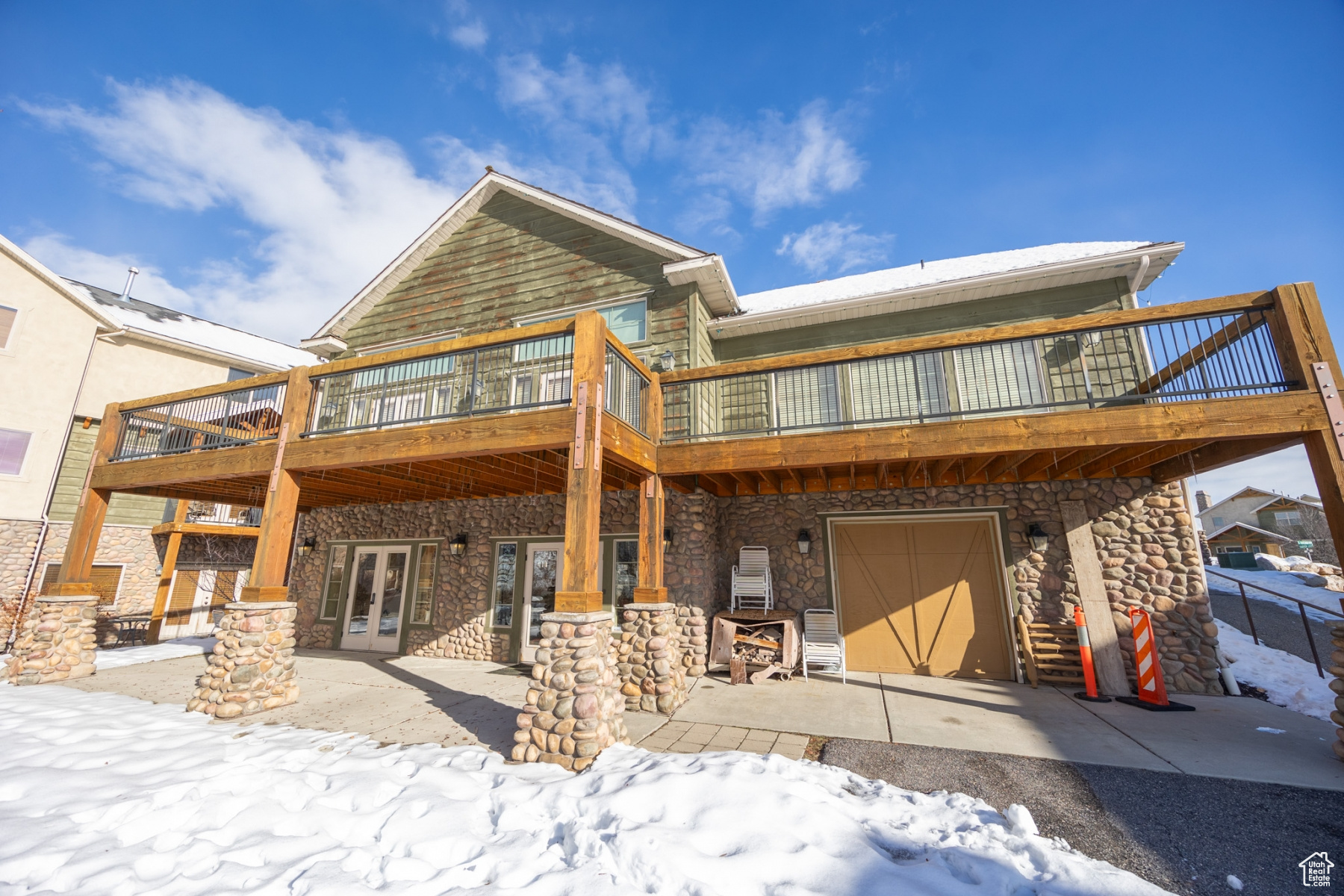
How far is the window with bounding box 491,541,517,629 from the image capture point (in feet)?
30.3

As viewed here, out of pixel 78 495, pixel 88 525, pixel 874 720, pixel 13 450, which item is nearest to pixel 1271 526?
pixel 874 720

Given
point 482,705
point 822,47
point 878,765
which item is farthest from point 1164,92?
point 482,705

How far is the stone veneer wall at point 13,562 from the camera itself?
11.0m

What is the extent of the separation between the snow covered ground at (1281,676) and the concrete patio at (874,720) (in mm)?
345

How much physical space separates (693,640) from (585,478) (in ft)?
13.3

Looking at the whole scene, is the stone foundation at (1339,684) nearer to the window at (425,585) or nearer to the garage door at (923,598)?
the garage door at (923,598)

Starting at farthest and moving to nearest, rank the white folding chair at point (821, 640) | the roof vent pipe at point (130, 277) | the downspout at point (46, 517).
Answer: the roof vent pipe at point (130, 277), the downspout at point (46, 517), the white folding chair at point (821, 640)

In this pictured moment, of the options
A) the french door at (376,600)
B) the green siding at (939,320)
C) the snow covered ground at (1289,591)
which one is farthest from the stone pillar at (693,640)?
the snow covered ground at (1289,591)

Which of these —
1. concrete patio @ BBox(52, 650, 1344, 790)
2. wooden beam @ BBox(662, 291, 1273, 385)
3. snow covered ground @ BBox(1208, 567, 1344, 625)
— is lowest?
concrete patio @ BBox(52, 650, 1344, 790)

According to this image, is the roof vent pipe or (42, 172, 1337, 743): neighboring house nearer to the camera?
(42, 172, 1337, 743): neighboring house

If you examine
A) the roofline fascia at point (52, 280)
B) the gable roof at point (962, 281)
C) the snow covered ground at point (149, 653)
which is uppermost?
the roofline fascia at point (52, 280)

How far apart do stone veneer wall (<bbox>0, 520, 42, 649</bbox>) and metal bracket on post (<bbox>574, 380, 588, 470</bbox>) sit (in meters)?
15.0

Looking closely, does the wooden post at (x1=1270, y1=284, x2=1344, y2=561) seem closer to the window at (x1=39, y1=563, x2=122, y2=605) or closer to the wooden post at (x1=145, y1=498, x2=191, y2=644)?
the wooden post at (x1=145, y1=498, x2=191, y2=644)

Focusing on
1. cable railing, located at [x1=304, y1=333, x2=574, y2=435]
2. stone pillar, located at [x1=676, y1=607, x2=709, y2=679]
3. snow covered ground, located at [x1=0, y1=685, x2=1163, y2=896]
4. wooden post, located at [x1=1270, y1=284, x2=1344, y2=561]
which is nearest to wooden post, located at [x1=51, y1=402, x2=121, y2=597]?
cable railing, located at [x1=304, y1=333, x2=574, y2=435]
